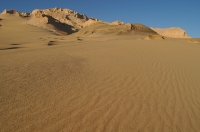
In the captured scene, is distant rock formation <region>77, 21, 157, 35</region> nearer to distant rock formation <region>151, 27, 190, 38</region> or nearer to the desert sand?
the desert sand

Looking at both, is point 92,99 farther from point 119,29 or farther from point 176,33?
point 176,33

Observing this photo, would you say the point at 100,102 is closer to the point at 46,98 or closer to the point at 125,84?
the point at 46,98

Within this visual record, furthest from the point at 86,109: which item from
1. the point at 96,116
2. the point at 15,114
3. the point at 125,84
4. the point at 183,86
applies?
the point at 183,86

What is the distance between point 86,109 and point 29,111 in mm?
886

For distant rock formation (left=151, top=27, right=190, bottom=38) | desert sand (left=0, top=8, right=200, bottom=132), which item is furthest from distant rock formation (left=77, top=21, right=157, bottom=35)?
distant rock formation (left=151, top=27, right=190, bottom=38)

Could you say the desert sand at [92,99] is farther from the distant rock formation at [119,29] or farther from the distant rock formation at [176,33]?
the distant rock formation at [176,33]

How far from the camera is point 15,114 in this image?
292 cm

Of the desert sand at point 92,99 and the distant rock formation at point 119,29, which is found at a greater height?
the distant rock formation at point 119,29

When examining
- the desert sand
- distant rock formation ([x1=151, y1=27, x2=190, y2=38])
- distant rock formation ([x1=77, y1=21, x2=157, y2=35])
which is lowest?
the desert sand

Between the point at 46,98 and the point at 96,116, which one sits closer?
the point at 96,116

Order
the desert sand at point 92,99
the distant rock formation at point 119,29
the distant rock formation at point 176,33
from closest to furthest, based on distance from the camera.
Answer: the desert sand at point 92,99
the distant rock formation at point 119,29
the distant rock formation at point 176,33

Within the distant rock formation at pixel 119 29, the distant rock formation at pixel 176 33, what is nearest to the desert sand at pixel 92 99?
the distant rock formation at pixel 119 29

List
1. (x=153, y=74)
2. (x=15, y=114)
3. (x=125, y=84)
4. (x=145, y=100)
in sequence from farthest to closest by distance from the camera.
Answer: (x=153, y=74)
(x=125, y=84)
(x=145, y=100)
(x=15, y=114)

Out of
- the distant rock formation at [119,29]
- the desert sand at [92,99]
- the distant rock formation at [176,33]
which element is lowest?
the desert sand at [92,99]
